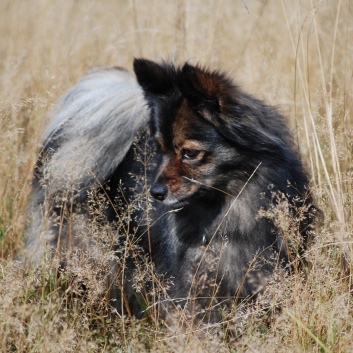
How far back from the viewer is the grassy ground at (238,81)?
10.6 ft

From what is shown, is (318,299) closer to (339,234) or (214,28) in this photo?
(339,234)

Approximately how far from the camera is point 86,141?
452 centimetres

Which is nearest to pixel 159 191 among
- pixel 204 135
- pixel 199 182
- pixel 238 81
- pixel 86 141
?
pixel 199 182

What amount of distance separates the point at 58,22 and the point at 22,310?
578 cm

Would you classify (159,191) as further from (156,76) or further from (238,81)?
(238,81)

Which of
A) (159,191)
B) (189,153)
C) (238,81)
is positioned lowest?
(159,191)

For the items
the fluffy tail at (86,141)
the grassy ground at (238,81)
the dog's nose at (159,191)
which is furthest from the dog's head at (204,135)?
the fluffy tail at (86,141)

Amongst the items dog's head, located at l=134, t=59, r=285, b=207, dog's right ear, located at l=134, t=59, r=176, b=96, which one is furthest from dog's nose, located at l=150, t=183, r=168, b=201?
dog's right ear, located at l=134, t=59, r=176, b=96

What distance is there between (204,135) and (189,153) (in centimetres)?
14

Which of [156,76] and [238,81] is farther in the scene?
[238,81]

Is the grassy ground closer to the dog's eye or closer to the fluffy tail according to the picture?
the fluffy tail

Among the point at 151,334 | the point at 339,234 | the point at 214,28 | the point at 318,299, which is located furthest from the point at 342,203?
the point at 214,28

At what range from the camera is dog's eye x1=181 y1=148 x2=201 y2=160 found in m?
3.79

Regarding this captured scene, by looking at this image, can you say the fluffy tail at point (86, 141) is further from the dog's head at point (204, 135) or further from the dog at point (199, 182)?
the dog's head at point (204, 135)
